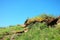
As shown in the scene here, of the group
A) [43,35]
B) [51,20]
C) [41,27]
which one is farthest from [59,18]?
[43,35]

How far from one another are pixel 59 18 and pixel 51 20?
2.11ft

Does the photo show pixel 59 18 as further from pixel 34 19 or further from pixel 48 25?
pixel 34 19

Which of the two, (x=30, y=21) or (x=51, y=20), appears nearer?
(x=51, y=20)

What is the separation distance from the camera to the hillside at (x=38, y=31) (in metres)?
14.1

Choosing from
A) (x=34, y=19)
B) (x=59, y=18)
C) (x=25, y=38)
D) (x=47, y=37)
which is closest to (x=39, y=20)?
(x=34, y=19)

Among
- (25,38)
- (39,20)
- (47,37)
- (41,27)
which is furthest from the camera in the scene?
(39,20)

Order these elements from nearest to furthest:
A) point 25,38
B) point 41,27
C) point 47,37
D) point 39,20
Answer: point 47,37 < point 25,38 < point 41,27 < point 39,20

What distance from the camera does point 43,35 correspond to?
14.0m

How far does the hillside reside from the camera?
46.3 feet

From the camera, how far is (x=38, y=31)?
50.6 feet

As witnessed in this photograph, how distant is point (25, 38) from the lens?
15062mm

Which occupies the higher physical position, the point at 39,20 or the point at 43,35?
the point at 39,20

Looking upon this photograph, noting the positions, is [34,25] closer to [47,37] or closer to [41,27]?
[41,27]

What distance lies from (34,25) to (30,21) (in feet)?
4.49
